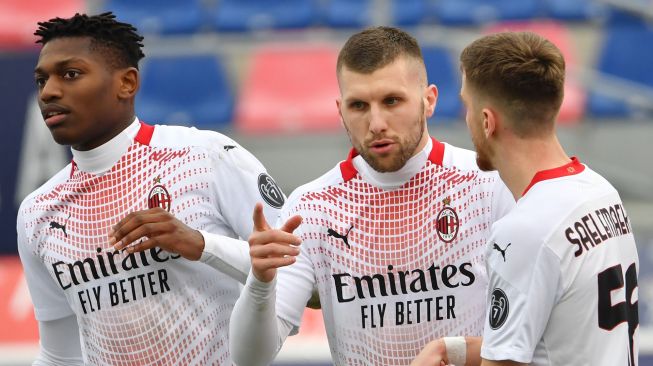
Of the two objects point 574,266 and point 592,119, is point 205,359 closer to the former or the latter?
point 574,266

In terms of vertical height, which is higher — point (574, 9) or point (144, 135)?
point (574, 9)

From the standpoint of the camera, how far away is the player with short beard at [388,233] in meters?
4.12

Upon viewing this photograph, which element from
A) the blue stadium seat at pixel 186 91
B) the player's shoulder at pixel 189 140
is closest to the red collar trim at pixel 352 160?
the player's shoulder at pixel 189 140

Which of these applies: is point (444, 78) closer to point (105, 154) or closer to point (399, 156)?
point (105, 154)

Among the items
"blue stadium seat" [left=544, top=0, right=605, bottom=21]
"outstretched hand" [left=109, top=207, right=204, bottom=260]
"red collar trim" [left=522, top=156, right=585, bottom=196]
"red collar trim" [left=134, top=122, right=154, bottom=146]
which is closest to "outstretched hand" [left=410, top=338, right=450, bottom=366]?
"red collar trim" [left=522, top=156, right=585, bottom=196]

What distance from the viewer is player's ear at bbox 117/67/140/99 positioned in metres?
4.61

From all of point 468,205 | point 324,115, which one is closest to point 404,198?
point 468,205

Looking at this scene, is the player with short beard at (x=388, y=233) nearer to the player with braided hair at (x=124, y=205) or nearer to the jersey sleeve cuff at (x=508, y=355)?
the player with braided hair at (x=124, y=205)

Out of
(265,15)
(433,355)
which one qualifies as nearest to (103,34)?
(433,355)

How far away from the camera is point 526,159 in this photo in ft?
11.5

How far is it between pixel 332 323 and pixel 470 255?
0.55 metres

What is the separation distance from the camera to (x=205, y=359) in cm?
Answer: 453

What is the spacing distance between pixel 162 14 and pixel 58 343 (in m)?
7.99

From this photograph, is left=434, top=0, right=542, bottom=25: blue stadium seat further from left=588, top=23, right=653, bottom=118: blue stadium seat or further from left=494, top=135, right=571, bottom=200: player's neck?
left=494, top=135, right=571, bottom=200: player's neck
